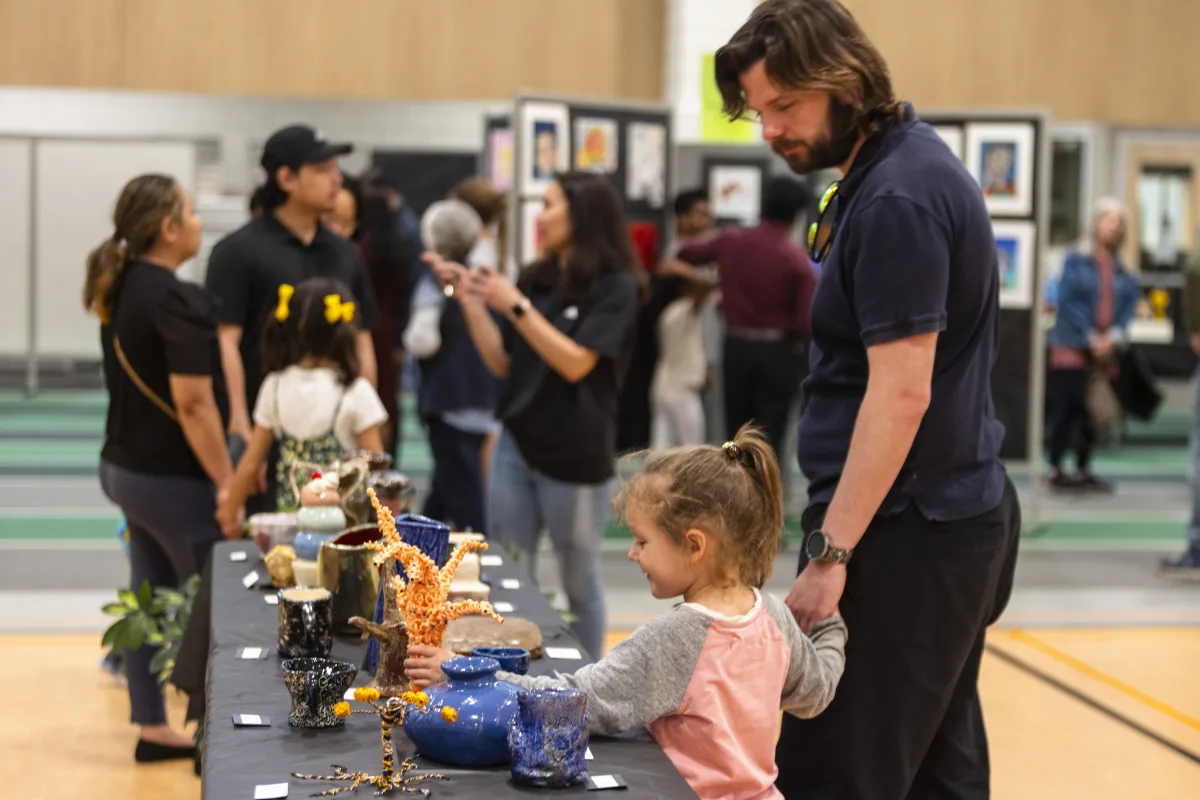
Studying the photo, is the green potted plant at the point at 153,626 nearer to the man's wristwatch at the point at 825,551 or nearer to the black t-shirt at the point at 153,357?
the black t-shirt at the point at 153,357

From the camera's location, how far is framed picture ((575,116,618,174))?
7148 millimetres

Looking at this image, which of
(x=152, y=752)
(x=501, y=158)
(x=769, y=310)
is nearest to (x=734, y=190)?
(x=501, y=158)

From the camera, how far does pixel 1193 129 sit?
10242 mm

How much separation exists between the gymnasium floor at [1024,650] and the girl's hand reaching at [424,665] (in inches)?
75.6

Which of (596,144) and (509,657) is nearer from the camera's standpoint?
(509,657)

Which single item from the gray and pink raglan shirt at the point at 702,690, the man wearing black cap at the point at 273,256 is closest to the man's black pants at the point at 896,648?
the gray and pink raglan shirt at the point at 702,690

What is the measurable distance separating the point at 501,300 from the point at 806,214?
5.11m

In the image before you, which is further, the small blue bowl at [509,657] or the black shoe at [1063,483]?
the black shoe at [1063,483]

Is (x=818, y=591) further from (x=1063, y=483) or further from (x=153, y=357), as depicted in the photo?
(x=1063, y=483)

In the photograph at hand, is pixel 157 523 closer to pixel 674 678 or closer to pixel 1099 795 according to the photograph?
pixel 674 678

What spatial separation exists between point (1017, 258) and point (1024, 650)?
103 inches

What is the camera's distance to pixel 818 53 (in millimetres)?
2215

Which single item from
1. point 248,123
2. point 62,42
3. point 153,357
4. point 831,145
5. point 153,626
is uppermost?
point 62,42

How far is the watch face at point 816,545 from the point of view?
2307 mm
